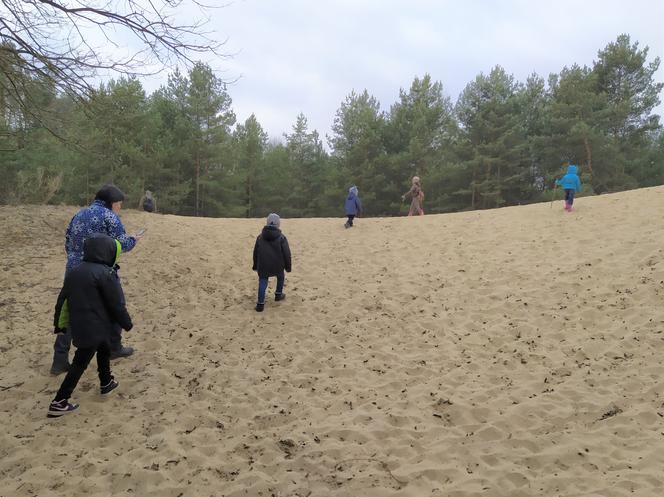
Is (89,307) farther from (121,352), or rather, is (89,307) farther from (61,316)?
(121,352)

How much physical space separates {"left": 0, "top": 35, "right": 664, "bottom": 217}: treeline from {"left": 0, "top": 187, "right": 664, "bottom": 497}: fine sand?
55.6 ft

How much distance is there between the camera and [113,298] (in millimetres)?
4113

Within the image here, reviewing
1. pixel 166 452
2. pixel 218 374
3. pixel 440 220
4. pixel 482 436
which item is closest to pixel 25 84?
pixel 218 374

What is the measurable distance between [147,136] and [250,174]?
7.96 meters

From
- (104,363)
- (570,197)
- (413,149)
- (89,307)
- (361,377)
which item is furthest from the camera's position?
(413,149)

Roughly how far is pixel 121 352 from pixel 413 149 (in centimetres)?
2426

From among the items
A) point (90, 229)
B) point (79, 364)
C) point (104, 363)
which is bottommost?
point (104, 363)

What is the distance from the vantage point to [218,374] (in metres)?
5.30

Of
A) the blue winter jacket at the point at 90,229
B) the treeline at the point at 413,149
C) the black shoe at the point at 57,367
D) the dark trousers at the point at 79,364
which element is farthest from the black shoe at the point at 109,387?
the treeline at the point at 413,149

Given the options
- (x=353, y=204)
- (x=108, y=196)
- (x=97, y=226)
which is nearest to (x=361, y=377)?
(x=97, y=226)

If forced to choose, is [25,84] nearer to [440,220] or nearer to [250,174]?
[440,220]

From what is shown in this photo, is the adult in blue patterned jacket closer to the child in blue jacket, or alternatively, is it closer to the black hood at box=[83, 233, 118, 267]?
the black hood at box=[83, 233, 118, 267]

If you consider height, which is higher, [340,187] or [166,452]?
[340,187]

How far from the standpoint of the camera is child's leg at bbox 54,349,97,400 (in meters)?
4.06
